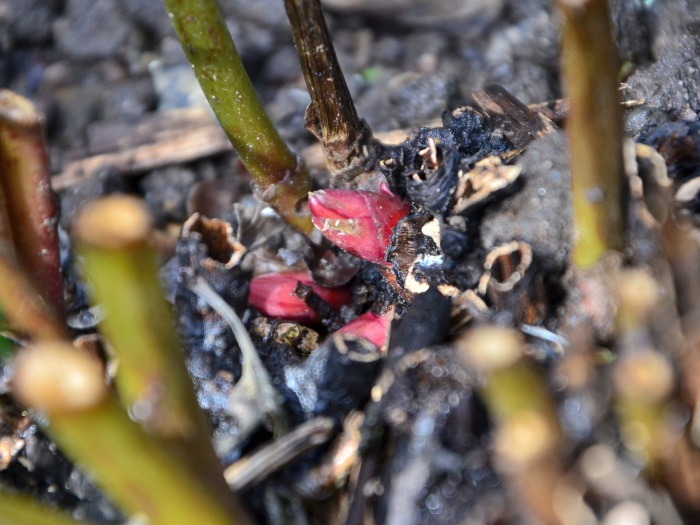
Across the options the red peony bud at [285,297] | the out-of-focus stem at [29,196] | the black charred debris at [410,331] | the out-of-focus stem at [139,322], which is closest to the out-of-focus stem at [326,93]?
the black charred debris at [410,331]

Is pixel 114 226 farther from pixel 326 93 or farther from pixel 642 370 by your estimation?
pixel 326 93

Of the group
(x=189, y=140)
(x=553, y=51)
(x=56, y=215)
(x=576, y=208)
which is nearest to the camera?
(x=576, y=208)

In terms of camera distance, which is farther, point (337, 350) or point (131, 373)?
point (337, 350)

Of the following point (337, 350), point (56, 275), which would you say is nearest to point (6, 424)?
point (56, 275)

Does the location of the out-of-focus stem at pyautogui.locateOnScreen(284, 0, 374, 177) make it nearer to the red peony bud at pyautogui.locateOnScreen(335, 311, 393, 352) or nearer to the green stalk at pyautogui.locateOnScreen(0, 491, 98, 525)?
the red peony bud at pyautogui.locateOnScreen(335, 311, 393, 352)

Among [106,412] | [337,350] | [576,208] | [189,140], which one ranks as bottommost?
[189,140]

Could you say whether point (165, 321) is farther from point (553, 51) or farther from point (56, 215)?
point (553, 51)

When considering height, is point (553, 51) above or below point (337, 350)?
below

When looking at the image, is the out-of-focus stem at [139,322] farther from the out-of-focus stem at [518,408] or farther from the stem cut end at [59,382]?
the out-of-focus stem at [518,408]

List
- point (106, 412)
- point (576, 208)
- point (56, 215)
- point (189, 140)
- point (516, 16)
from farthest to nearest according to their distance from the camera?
point (516, 16)
point (189, 140)
point (56, 215)
point (576, 208)
point (106, 412)

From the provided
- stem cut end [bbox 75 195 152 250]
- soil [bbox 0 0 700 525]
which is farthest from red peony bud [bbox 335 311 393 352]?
stem cut end [bbox 75 195 152 250]
